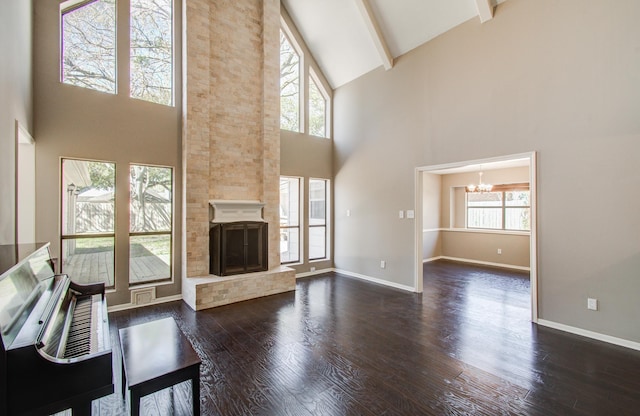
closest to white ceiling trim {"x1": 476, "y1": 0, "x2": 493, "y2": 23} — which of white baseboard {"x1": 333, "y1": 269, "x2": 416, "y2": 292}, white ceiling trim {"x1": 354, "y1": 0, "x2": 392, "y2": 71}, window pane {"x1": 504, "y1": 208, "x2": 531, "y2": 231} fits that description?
white ceiling trim {"x1": 354, "y1": 0, "x2": 392, "y2": 71}

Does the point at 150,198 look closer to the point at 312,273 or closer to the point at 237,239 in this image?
the point at 237,239

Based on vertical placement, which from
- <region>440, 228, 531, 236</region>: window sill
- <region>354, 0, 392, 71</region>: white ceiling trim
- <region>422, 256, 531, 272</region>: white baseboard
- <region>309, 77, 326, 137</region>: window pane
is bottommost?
<region>422, 256, 531, 272</region>: white baseboard

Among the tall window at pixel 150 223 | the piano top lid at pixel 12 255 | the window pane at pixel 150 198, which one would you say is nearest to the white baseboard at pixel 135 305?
the tall window at pixel 150 223

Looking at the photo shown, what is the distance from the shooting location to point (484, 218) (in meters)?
8.10

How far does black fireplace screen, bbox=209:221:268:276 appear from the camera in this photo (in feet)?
15.6

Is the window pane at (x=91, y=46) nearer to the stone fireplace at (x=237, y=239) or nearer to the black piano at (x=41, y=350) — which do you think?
the stone fireplace at (x=237, y=239)

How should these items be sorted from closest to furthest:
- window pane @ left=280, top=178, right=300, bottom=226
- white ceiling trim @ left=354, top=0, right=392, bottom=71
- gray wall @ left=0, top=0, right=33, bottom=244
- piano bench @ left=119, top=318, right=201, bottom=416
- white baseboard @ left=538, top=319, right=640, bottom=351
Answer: piano bench @ left=119, top=318, right=201, bottom=416 < gray wall @ left=0, top=0, right=33, bottom=244 < white baseboard @ left=538, top=319, right=640, bottom=351 < white ceiling trim @ left=354, top=0, right=392, bottom=71 < window pane @ left=280, top=178, right=300, bottom=226

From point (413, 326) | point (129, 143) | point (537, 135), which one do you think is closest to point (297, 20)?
point (129, 143)

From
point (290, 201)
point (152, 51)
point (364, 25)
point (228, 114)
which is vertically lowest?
point (290, 201)

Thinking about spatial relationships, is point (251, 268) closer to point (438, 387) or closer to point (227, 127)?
point (227, 127)

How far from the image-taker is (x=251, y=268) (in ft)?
16.4

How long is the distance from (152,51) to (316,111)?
3.33m

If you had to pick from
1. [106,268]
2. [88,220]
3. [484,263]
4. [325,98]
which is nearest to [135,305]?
[106,268]

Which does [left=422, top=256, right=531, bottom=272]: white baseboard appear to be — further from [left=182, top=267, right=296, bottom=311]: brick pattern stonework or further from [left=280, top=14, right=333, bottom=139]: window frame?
[left=280, top=14, right=333, bottom=139]: window frame
